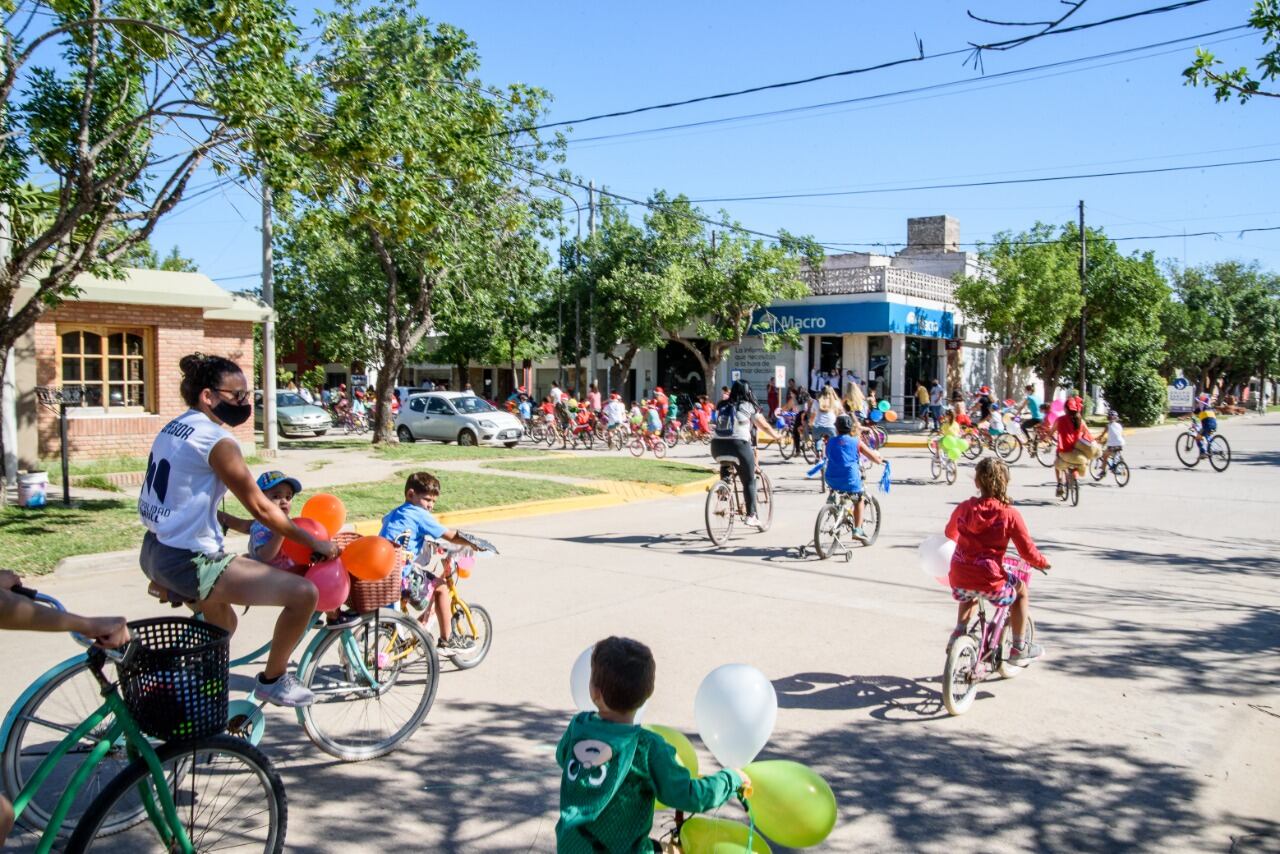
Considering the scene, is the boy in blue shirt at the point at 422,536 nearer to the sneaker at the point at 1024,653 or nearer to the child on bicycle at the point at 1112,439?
the sneaker at the point at 1024,653

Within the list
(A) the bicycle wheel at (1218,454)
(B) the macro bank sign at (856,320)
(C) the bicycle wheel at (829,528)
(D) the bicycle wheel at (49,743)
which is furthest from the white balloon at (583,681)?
(B) the macro bank sign at (856,320)

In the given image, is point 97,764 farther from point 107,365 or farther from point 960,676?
point 107,365

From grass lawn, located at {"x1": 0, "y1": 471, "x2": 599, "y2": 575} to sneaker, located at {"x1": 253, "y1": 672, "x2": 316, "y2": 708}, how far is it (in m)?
6.51

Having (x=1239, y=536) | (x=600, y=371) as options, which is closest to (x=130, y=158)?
(x=1239, y=536)

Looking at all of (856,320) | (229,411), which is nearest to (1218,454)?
(856,320)

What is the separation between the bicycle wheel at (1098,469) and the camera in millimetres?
18266

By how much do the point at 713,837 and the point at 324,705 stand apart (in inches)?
113

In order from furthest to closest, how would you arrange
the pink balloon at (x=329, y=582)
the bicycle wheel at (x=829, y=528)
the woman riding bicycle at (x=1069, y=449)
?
the woman riding bicycle at (x=1069, y=449) < the bicycle wheel at (x=829, y=528) < the pink balloon at (x=329, y=582)

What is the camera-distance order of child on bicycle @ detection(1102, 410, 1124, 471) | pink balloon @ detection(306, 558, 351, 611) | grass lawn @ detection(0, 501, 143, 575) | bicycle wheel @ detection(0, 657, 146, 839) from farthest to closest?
1. child on bicycle @ detection(1102, 410, 1124, 471)
2. grass lawn @ detection(0, 501, 143, 575)
3. pink balloon @ detection(306, 558, 351, 611)
4. bicycle wheel @ detection(0, 657, 146, 839)

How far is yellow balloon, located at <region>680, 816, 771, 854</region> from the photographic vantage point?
115 inches

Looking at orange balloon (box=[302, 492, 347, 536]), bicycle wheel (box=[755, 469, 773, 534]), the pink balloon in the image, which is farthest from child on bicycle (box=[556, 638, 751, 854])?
bicycle wheel (box=[755, 469, 773, 534])

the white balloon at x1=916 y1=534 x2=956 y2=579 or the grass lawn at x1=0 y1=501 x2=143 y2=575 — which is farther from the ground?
the white balloon at x1=916 y1=534 x2=956 y2=579

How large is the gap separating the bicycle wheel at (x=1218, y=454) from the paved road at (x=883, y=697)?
33.0 ft

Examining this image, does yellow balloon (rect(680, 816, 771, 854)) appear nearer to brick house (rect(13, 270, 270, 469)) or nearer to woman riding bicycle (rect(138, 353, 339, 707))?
woman riding bicycle (rect(138, 353, 339, 707))
